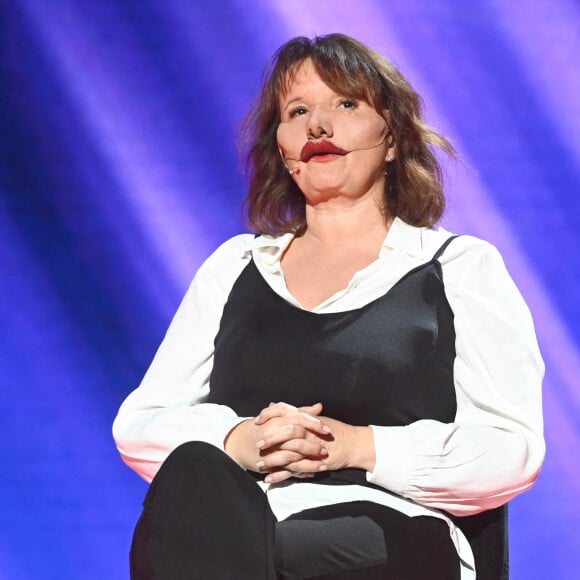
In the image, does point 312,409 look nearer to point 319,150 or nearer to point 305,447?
point 305,447

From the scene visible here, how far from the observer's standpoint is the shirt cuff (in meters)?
1.44

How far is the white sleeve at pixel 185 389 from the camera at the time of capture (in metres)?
1.57

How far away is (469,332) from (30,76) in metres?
→ 1.13

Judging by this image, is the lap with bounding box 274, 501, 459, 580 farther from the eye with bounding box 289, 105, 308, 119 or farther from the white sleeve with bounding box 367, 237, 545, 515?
the eye with bounding box 289, 105, 308, 119

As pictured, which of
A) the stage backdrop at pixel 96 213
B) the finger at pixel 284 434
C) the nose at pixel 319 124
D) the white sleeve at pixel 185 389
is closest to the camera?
the finger at pixel 284 434

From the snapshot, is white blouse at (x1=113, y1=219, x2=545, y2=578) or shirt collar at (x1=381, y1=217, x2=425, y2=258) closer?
white blouse at (x1=113, y1=219, x2=545, y2=578)

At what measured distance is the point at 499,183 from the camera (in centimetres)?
216

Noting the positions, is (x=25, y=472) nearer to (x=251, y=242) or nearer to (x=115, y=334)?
(x=115, y=334)

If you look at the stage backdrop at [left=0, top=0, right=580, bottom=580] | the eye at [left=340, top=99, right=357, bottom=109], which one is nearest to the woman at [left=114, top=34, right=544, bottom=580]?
the eye at [left=340, top=99, right=357, bottom=109]

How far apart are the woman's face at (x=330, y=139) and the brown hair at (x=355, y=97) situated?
0.02 m

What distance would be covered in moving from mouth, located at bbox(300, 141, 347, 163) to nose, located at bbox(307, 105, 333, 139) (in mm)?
12

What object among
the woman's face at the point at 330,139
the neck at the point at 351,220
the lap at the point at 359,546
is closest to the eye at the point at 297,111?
the woman's face at the point at 330,139

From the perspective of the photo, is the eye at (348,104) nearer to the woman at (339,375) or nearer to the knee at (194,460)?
the woman at (339,375)

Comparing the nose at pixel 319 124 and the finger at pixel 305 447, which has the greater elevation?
the nose at pixel 319 124
